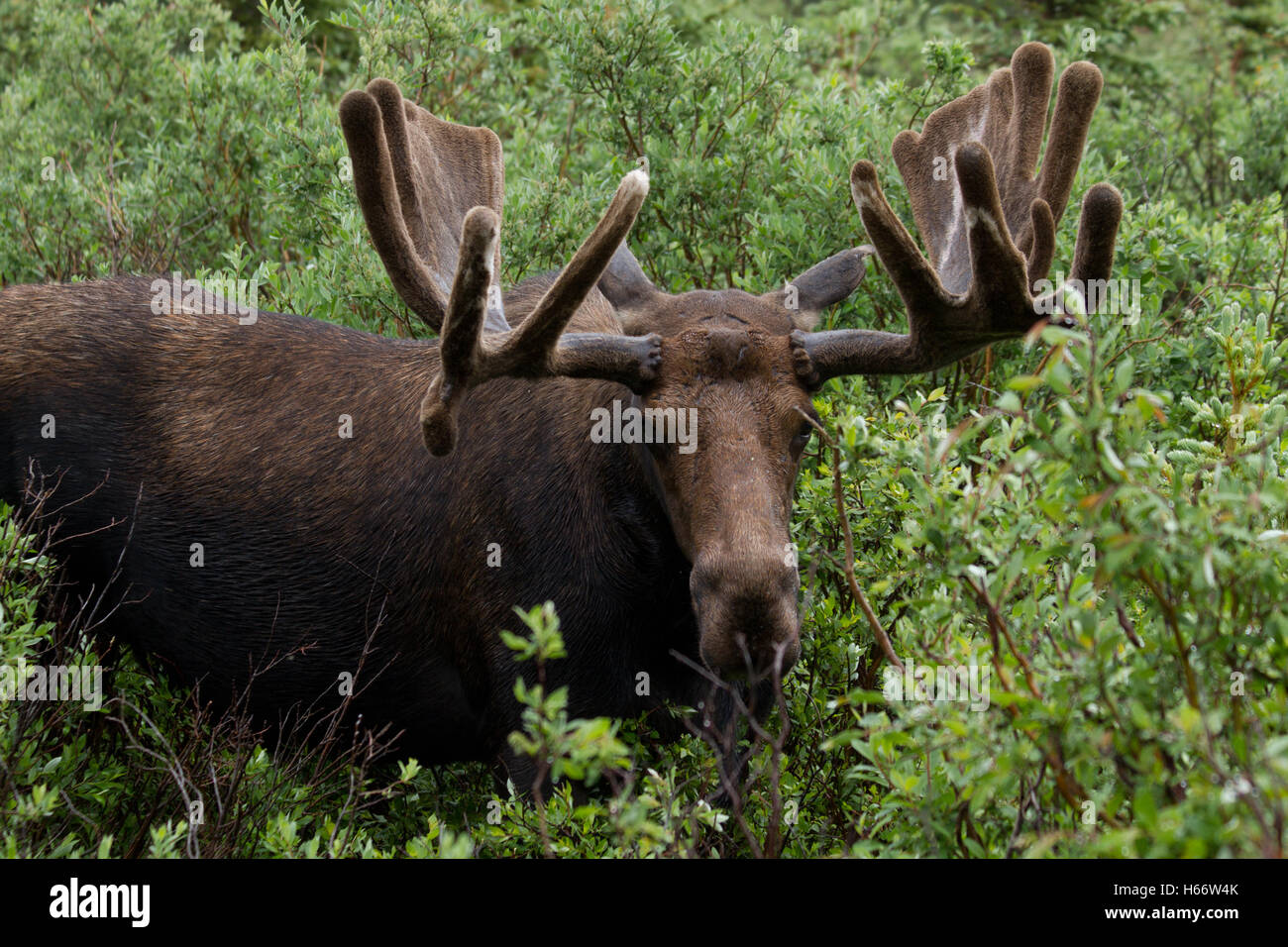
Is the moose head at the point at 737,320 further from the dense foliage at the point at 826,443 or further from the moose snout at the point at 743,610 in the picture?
the dense foliage at the point at 826,443

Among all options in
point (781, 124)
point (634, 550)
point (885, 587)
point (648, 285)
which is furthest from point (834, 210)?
point (885, 587)

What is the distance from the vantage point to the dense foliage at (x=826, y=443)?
2756mm

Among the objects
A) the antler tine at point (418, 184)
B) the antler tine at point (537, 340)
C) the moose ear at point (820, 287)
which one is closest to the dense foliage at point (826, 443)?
the moose ear at point (820, 287)

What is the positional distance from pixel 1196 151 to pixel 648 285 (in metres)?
6.68

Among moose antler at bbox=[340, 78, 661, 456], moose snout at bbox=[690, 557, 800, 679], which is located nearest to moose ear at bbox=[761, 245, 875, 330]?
moose antler at bbox=[340, 78, 661, 456]

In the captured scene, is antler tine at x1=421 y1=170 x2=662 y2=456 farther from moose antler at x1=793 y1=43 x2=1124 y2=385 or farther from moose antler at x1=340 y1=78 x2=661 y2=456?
moose antler at x1=793 y1=43 x2=1124 y2=385

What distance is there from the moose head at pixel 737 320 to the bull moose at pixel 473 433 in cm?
1

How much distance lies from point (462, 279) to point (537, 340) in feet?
1.46

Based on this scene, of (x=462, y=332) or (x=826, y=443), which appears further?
Result: (x=826, y=443)

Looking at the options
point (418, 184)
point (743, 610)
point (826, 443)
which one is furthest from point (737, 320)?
point (418, 184)

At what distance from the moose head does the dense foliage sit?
28 centimetres

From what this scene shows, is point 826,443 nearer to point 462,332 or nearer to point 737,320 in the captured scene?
point 737,320

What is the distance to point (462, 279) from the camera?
3623 millimetres
